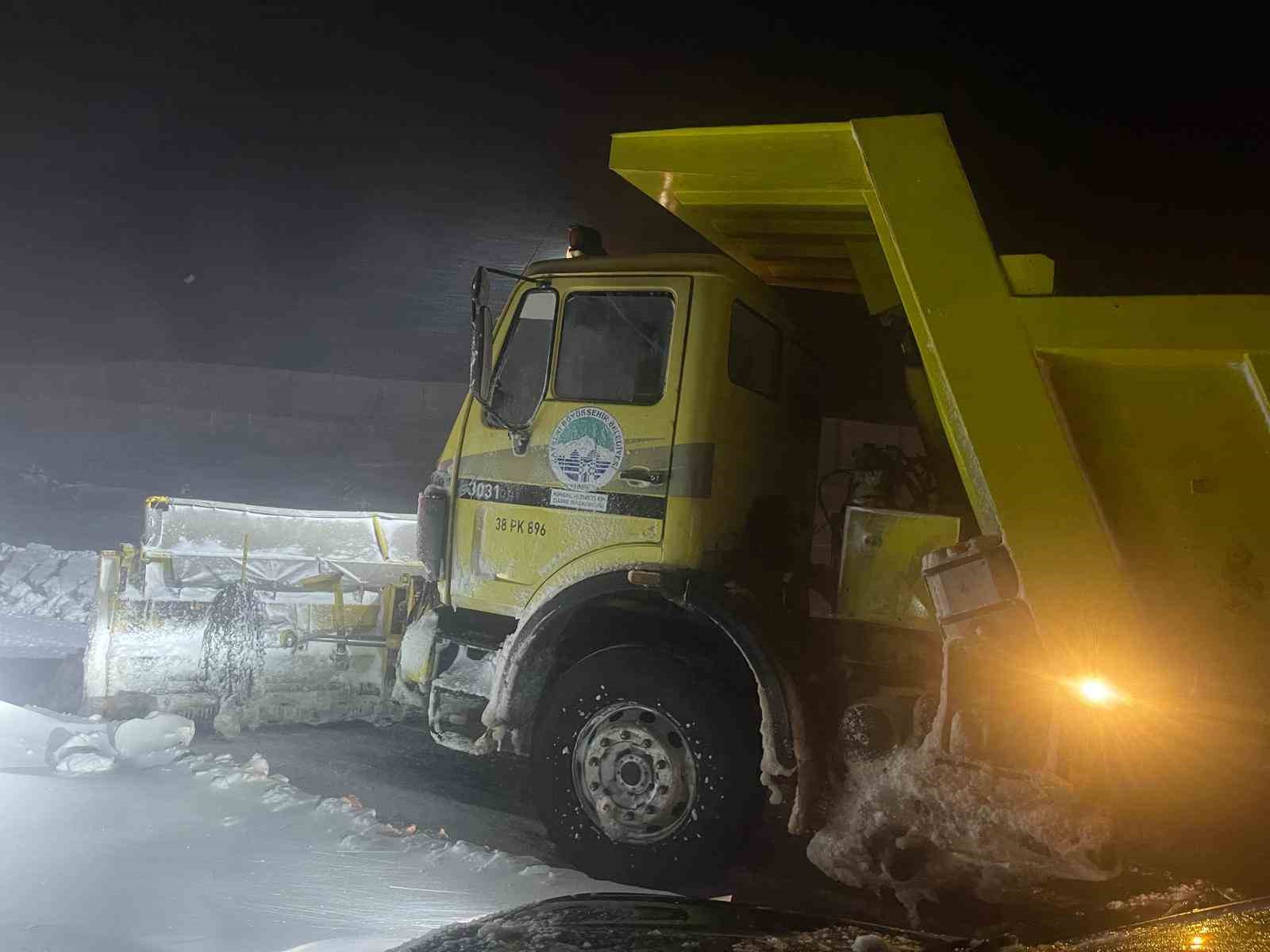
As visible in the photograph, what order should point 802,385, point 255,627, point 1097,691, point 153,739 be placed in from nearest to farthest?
point 1097,691, point 802,385, point 153,739, point 255,627

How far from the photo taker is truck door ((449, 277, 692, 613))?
148 inches

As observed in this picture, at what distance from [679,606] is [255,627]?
3.39 metres

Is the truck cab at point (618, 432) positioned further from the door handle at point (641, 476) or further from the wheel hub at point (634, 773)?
the wheel hub at point (634, 773)

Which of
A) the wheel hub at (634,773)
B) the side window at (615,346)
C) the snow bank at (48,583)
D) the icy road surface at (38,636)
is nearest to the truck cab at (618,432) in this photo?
the side window at (615,346)

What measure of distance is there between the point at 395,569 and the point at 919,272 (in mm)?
4708

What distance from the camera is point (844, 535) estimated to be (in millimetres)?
3588

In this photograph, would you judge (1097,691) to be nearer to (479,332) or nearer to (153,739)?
(479,332)

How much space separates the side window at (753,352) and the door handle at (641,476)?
0.56 meters

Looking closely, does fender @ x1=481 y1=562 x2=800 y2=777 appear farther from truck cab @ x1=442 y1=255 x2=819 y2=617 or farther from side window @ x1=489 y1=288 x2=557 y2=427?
side window @ x1=489 y1=288 x2=557 y2=427

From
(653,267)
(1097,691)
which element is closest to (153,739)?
(653,267)

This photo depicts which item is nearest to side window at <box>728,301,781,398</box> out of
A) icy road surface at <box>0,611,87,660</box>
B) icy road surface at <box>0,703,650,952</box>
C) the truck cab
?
the truck cab

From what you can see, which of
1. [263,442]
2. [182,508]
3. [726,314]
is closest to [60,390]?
[263,442]

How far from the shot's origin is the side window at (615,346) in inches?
151

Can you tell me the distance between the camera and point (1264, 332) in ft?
8.52
